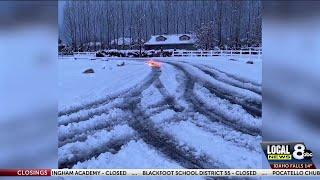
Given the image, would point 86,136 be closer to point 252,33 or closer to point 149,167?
point 149,167

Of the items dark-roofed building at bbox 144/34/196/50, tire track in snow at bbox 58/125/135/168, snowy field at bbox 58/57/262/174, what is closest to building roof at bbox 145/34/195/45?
dark-roofed building at bbox 144/34/196/50

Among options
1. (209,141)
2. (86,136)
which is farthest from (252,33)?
(86,136)

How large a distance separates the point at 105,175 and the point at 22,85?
0.96m

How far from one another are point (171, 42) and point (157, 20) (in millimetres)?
204

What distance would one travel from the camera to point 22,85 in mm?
3211

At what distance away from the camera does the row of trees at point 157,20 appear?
122 inches

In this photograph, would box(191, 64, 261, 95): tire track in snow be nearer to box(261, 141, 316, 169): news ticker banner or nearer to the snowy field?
the snowy field

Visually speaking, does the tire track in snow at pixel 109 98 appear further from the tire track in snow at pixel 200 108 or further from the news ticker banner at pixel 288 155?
the news ticker banner at pixel 288 155

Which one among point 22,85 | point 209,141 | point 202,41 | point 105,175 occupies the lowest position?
point 105,175

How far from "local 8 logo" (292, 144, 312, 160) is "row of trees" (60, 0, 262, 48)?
0.83 metres

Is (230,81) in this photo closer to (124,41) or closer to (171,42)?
(171,42)

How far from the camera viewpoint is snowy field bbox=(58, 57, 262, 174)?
314 cm

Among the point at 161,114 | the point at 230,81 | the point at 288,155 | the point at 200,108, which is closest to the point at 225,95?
the point at 230,81

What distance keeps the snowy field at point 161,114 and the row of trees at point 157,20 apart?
0.18 metres
